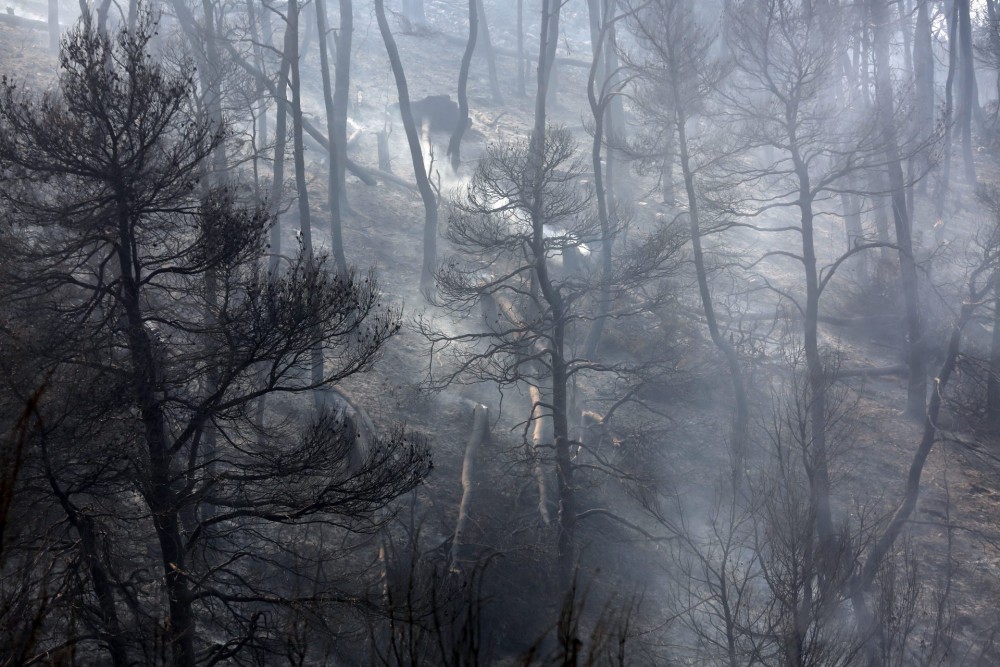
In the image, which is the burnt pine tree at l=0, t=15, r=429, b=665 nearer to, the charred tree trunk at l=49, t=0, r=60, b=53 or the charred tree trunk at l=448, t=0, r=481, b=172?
the charred tree trunk at l=448, t=0, r=481, b=172

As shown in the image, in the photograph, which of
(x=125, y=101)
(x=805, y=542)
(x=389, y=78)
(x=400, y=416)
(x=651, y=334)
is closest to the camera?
(x=125, y=101)

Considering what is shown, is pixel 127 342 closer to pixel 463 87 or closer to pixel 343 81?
pixel 463 87

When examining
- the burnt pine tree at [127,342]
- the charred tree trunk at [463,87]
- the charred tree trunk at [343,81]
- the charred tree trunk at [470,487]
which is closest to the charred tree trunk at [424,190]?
the charred tree trunk at [463,87]

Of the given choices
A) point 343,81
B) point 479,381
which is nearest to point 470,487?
point 479,381

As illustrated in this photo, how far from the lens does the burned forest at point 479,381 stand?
8969mm

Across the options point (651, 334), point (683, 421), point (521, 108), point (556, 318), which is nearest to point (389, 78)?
point (521, 108)

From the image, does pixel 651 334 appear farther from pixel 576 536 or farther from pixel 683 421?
pixel 576 536

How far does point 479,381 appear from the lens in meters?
15.8

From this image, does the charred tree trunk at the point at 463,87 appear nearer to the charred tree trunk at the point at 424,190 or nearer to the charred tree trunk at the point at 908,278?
the charred tree trunk at the point at 424,190

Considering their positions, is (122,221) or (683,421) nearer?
(122,221)

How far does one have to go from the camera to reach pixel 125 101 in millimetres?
8938

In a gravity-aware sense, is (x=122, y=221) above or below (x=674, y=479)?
above

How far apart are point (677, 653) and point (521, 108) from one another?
92.7ft

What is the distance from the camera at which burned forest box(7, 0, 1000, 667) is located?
8969 millimetres
